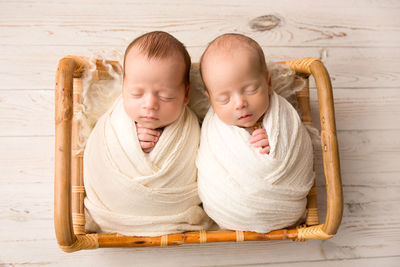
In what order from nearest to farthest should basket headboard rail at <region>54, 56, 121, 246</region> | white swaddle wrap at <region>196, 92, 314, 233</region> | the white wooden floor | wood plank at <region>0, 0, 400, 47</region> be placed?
basket headboard rail at <region>54, 56, 121, 246</region>, white swaddle wrap at <region>196, 92, 314, 233</region>, the white wooden floor, wood plank at <region>0, 0, 400, 47</region>

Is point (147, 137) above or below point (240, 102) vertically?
below

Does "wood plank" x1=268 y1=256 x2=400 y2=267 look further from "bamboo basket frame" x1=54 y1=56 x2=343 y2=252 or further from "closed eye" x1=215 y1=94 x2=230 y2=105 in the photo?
"closed eye" x1=215 y1=94 x2=230 y2=105

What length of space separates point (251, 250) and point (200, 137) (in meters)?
0.45

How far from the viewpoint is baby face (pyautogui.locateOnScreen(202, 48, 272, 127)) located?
2.92 ft

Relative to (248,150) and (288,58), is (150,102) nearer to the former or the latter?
A: (248,150)

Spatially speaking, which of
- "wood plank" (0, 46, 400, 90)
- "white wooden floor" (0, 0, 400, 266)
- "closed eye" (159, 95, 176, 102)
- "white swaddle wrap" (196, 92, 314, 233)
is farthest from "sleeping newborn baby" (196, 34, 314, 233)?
"wood plank" (0, 46, 400, 90)

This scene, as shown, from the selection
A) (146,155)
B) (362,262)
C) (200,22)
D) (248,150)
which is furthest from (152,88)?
(362,262)

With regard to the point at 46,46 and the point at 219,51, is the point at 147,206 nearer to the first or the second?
the point at 219,51

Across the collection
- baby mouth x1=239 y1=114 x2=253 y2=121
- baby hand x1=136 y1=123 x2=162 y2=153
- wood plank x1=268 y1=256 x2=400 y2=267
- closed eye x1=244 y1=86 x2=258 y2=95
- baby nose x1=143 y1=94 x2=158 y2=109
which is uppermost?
closed eye x1=244 y1=86 x2=258 y2=95

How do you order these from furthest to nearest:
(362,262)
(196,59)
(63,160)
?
1. (196,59)
2. (362,262)
3. (63,160)

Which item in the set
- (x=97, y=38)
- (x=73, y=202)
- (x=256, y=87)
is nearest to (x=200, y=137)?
(x=256, y=87)

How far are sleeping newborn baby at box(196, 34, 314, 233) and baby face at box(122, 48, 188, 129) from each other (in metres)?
0.09

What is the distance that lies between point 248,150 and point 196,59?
1.77 feet

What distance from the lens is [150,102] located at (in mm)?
895
